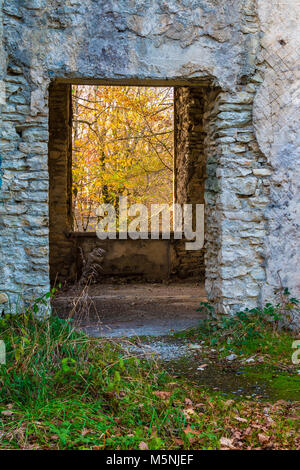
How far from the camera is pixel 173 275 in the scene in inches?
387

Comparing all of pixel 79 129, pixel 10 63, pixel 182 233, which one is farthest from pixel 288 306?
pixel 79 129

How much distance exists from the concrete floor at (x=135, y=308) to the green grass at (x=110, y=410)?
114 cm

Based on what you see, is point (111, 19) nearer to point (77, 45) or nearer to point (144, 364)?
point (77, 45)

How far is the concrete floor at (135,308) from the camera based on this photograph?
19.1 ft

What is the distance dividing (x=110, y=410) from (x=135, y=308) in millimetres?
4098

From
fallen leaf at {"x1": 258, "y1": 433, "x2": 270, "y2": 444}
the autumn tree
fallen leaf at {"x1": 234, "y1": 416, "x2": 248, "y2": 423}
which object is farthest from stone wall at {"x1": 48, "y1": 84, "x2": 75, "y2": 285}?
fallen leaf at {"x1": 258, "y1": 433, "x2": 270, "y2": 444}

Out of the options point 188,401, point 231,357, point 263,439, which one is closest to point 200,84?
point 231,357

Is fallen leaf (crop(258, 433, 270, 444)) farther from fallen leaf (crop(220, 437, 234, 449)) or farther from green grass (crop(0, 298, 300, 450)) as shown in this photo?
fallen leaf (crop(220, 437, 234, 449))

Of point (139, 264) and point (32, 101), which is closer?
point (32, 101)

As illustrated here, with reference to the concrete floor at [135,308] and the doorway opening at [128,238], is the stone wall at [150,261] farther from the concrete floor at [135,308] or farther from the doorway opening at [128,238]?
the concrete floor at [135,308]
